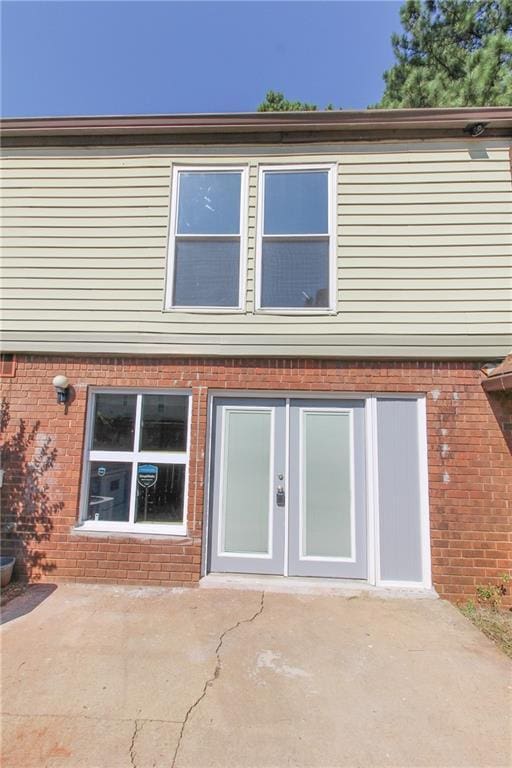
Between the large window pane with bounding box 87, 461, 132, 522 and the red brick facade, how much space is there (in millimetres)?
189

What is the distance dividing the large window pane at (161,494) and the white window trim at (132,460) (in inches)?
2.2

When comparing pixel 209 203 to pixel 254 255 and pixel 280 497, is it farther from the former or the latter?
pixel 280 497

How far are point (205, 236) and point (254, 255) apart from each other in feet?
2.23

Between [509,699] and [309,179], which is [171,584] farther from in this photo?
[309,179]

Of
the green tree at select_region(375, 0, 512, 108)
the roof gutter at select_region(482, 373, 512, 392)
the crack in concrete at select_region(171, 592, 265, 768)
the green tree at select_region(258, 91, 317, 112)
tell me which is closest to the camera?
the crack in concrete at select_region(171, 592, 265, 768)

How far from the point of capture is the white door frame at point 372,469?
427cm

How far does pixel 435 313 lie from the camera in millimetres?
4512

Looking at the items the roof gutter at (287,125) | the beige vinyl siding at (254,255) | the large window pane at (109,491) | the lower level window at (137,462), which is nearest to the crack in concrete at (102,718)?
the lower level window at (137,462)

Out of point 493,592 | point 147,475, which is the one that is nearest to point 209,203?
point 147,475

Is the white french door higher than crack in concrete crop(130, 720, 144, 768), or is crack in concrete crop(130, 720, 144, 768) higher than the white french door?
the white french door

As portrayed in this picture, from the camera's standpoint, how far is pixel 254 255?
15.6 feet

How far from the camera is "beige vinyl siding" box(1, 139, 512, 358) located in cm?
452

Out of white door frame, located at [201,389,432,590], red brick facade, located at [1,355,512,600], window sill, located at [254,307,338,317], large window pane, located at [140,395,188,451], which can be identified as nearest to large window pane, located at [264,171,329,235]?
window sill, located at [254,307,338,317]

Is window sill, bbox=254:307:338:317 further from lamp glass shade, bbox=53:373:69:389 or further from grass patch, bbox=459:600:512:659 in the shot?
grass patch, bbox=459:600:512:659
